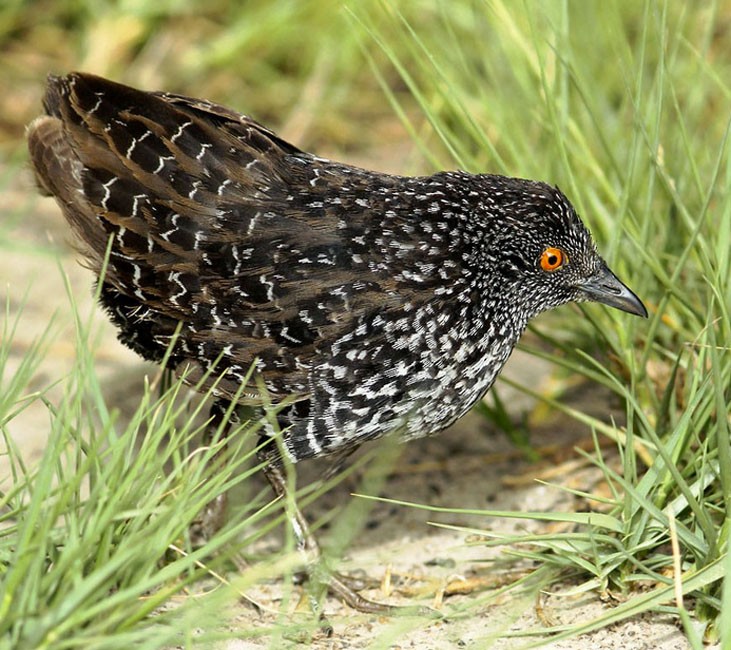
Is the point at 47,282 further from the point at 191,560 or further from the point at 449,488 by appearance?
the point at 191,560

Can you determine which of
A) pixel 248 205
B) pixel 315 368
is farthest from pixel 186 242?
pixel 315 368

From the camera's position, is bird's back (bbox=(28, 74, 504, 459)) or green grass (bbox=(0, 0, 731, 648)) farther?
bird's back (bbox=(28, 74, 504, 459))

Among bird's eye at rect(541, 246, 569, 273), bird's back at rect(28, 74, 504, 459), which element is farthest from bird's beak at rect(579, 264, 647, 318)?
bird's back at rect(28, 74, 504, 459)

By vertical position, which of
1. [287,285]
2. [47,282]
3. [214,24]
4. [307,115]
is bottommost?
[287,285]

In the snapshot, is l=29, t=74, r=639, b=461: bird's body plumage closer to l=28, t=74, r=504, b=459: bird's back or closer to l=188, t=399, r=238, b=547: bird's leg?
l=28, t=74, r=504, b=459: bird's back

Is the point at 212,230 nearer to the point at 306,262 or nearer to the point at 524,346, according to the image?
the point at 306,262

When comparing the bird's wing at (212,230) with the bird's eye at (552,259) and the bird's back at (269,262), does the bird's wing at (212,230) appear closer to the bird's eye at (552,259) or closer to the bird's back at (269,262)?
the bird's back at (269,262)
